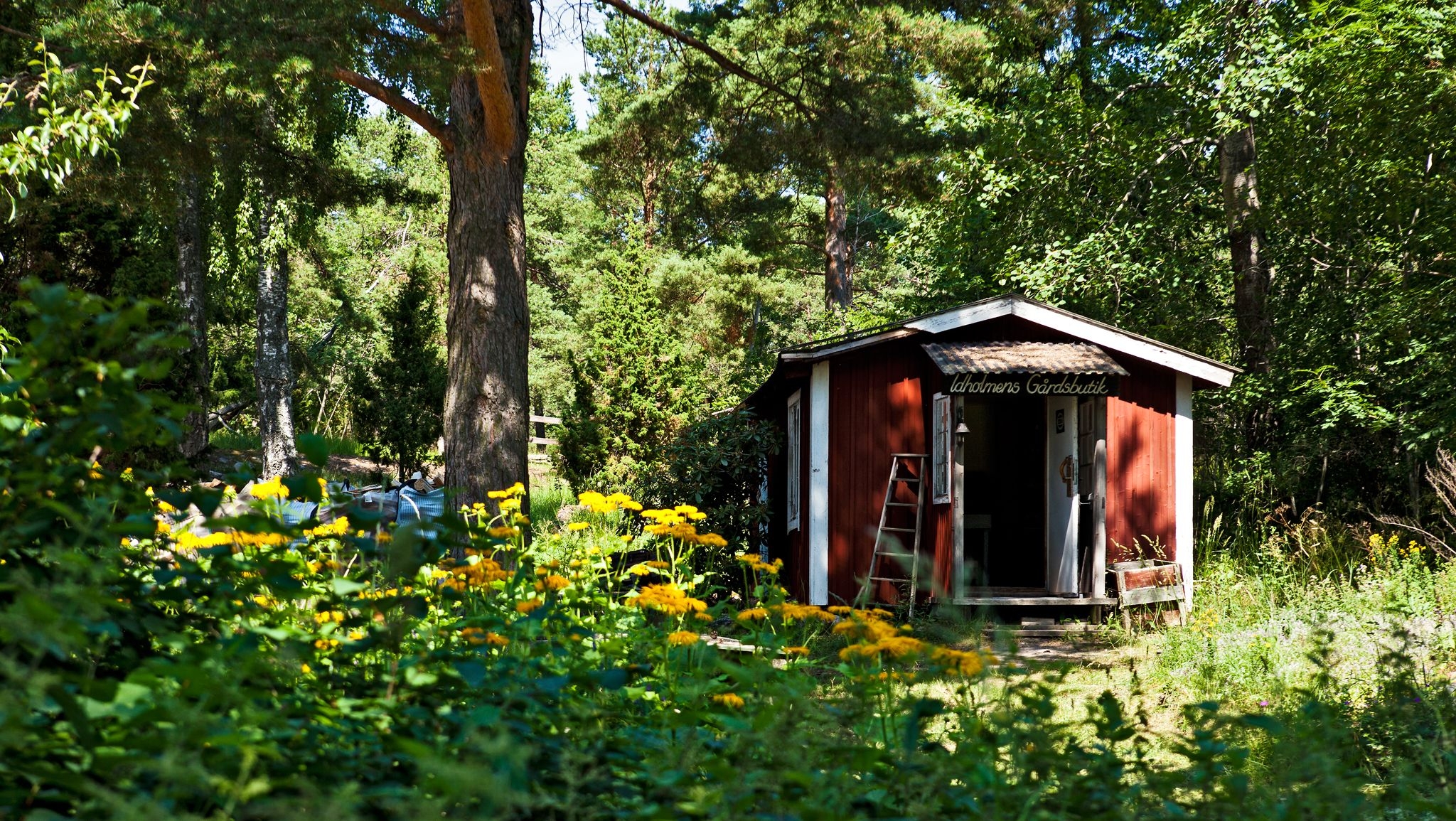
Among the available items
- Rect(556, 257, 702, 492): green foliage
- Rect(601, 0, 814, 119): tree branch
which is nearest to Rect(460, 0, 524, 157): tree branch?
Rect(601, 0, 814, 119): tree branch

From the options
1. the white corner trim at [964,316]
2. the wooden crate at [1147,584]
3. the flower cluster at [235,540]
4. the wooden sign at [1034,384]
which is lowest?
the wooden crate at [1147,584]

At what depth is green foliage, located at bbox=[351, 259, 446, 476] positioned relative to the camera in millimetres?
19266

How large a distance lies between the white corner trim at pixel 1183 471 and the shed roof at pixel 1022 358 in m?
1.08

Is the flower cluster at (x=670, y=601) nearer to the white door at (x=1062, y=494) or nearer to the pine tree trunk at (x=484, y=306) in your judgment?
the pine tree trunk at (x=484, y=306)

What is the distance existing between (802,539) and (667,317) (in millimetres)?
13454

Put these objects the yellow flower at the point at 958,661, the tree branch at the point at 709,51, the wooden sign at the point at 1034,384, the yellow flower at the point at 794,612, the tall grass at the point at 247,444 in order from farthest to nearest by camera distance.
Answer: the tall grass at the point at 247,444 → the wooden sign at the point at 1034,384 → the tree branch at the point at 709,51 → the yellow flower at the point at 794,612 → the yellow flower at the point at 958,661

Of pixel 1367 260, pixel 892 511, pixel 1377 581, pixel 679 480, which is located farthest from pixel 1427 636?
pixel 679 480

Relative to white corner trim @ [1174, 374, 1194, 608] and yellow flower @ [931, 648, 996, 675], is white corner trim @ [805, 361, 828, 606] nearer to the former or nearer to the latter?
white corner trim @ [1174, 374, 1194, 608]

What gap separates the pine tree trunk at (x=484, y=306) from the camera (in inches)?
320

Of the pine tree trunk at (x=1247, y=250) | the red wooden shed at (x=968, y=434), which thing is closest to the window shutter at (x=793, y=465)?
the red wooden shed at (x=968, y=434)

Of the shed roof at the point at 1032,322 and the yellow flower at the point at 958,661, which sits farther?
the shed roof at the point at 1032,322

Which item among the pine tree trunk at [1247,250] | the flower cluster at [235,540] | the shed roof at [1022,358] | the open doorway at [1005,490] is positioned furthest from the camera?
the pine tree trunk at [1247,250]

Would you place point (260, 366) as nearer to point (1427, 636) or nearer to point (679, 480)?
point (679, 480)

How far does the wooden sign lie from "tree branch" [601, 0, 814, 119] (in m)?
2.83
